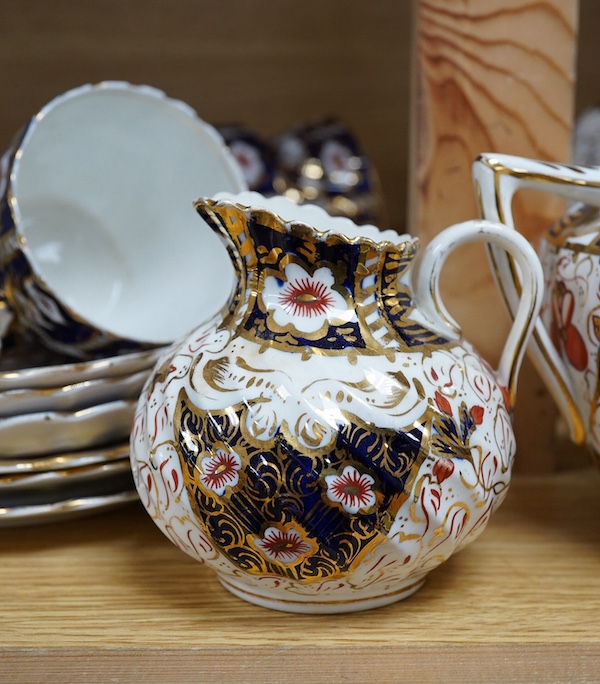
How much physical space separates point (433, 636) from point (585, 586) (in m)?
0.13

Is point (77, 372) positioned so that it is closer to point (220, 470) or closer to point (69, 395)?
point (69, 395)

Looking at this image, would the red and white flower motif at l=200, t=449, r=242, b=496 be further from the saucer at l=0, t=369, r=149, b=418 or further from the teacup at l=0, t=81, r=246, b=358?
the teacup at l=0, t=81, r=246, b=358

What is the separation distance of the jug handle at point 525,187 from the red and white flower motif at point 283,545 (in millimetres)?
239

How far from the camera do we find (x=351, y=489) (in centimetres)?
47

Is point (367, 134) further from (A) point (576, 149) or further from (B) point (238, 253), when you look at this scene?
(B) point (238, 253)

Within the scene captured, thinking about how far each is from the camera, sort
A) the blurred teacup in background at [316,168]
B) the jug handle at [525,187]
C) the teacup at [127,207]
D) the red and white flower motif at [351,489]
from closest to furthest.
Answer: the red and white flower motif at [351,489] → the jug handle at [525,187] → the teacup at [127,207] → the blurred teacup in background at [316,168]

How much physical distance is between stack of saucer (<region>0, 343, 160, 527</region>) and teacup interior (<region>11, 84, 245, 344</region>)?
0.47ft

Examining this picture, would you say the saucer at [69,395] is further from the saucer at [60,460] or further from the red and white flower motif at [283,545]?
the red and white flower motif at [283,545]

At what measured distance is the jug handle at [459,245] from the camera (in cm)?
54

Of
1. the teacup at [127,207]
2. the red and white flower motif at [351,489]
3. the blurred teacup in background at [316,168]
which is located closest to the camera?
the red and white flower motif at [351,489]

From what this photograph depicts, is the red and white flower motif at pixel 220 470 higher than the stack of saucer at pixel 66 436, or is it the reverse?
the red and white flower motif at pixel 220 470

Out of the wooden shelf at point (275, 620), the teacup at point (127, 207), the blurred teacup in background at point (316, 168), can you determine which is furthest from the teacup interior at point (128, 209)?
the wooden shelf at point (275, 620)

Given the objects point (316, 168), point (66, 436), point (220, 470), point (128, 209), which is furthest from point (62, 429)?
point (316, 168)

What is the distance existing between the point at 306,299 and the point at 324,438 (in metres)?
0.09
